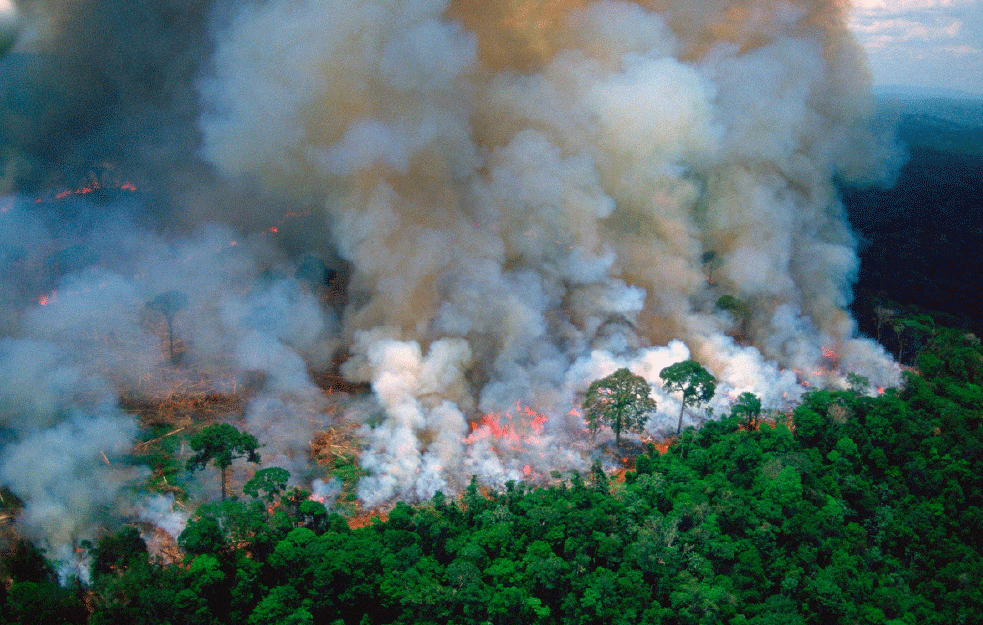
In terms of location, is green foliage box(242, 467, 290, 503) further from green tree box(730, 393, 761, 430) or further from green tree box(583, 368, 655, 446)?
green tree box(730, 393, 761, 430)

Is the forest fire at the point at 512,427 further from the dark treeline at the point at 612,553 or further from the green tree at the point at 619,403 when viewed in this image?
the dark treeline at the point at 612,553

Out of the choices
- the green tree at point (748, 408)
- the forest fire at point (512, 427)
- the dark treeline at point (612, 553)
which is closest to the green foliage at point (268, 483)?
the dark treeline at point (612, 553)

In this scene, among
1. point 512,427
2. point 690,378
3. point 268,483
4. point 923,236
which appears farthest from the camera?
point 923,236

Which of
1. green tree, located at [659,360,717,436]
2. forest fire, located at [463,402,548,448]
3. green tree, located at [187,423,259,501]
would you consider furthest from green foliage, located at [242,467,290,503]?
green tree, located at [659,360,717,436]

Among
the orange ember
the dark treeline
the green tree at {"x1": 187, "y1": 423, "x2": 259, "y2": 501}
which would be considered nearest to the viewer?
the dark treeline

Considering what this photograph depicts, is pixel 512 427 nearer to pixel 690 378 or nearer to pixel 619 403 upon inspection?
pixel 619 403

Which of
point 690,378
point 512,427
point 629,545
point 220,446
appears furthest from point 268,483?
point 690,378

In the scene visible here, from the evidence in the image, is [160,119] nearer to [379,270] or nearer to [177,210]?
[177,210]
